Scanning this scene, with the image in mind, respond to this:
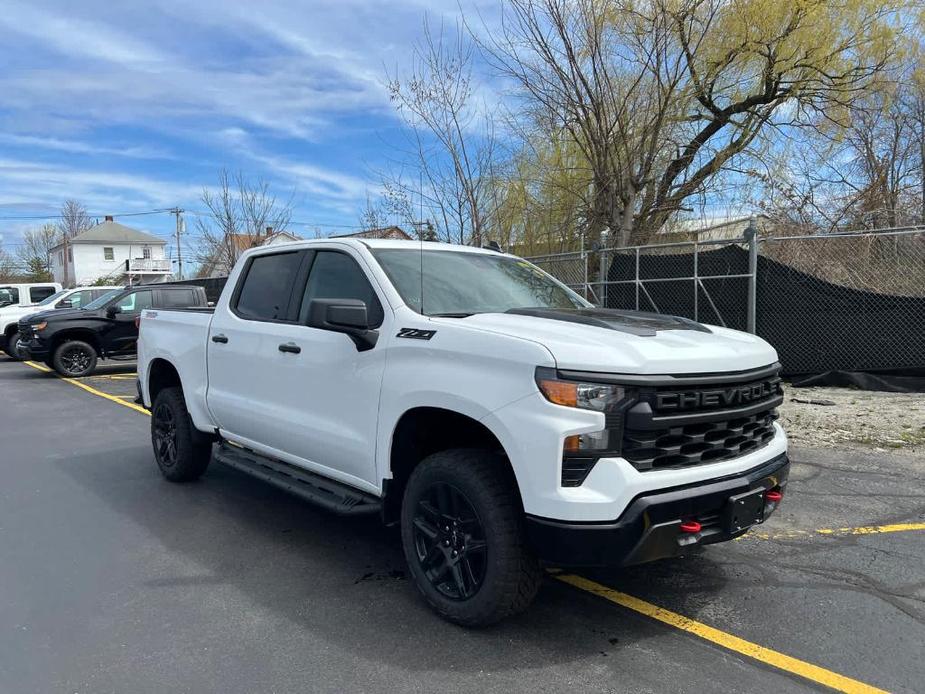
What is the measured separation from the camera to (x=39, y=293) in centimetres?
2012

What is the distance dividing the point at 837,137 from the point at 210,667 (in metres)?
16.0

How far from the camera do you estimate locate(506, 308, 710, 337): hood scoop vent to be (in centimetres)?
334

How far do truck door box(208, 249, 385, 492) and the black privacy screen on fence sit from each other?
7.77m

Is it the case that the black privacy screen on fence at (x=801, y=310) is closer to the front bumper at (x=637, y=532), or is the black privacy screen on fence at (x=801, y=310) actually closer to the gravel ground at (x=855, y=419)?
the gravel ground at (x=855, y=419)

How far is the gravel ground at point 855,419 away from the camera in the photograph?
693 cm

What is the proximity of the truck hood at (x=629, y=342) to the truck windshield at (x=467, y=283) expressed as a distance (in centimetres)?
29

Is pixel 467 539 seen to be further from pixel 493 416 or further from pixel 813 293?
pixel 813 293

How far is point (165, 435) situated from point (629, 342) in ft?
14.8

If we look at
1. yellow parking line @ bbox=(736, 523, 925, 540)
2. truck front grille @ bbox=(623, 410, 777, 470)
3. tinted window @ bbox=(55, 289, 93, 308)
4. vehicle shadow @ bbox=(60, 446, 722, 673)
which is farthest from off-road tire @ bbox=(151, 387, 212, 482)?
tinted window @ bbox=(55, 289, 93, 308)

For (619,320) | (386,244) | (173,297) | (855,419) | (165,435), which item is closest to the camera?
(619,320)

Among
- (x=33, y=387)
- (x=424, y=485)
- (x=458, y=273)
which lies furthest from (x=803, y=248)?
(x=33, y=387)

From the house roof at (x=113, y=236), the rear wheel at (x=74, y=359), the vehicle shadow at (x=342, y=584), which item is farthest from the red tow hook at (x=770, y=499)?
the house roof at (x=113, y=236)

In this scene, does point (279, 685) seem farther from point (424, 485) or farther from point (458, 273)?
point (458, 273)

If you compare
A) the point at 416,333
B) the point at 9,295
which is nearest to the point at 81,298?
the point at 9,295
